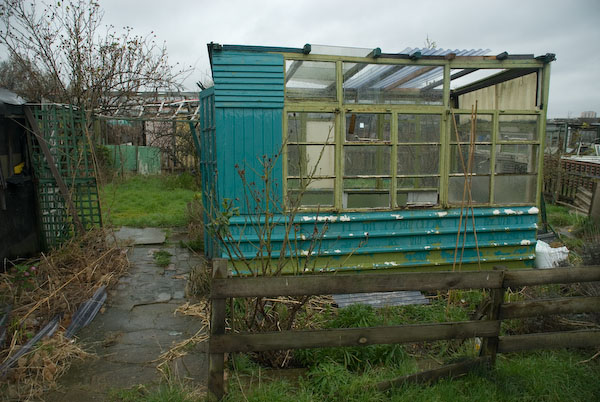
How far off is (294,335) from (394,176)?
3.29m

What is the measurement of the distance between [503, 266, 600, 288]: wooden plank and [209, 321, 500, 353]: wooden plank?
360 mm

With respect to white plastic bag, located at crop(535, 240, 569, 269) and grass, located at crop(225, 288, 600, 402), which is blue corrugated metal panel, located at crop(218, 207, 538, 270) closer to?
white plastic bag, located at crop(535, 240, 569, 269)

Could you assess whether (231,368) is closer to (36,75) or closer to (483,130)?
(483,130)

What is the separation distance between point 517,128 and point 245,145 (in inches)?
153

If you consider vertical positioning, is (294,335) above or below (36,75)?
below

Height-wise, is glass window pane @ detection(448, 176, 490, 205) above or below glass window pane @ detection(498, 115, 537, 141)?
below

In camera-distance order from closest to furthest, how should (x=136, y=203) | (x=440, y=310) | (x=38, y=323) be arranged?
1. (x=38, y=323)
2. (x=440, y=310)
3. (x=136, y=203)

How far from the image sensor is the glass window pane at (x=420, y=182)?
5.93 m

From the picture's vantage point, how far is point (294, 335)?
10.2 ft

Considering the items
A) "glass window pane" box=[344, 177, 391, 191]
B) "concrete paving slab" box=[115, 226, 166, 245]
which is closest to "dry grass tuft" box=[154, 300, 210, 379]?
"glass window pane" box=[344, 177, 391, 191]

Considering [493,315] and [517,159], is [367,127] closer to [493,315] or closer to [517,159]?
[517,159]

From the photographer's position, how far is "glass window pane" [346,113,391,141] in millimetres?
5688

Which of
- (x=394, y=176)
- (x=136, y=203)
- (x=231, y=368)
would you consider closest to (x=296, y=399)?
(x=231, y=368)

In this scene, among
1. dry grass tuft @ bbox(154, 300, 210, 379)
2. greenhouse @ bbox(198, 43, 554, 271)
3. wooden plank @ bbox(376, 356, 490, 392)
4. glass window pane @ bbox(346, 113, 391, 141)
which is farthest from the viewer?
glass window pane @ bbox(346, 113, 391, 141)
